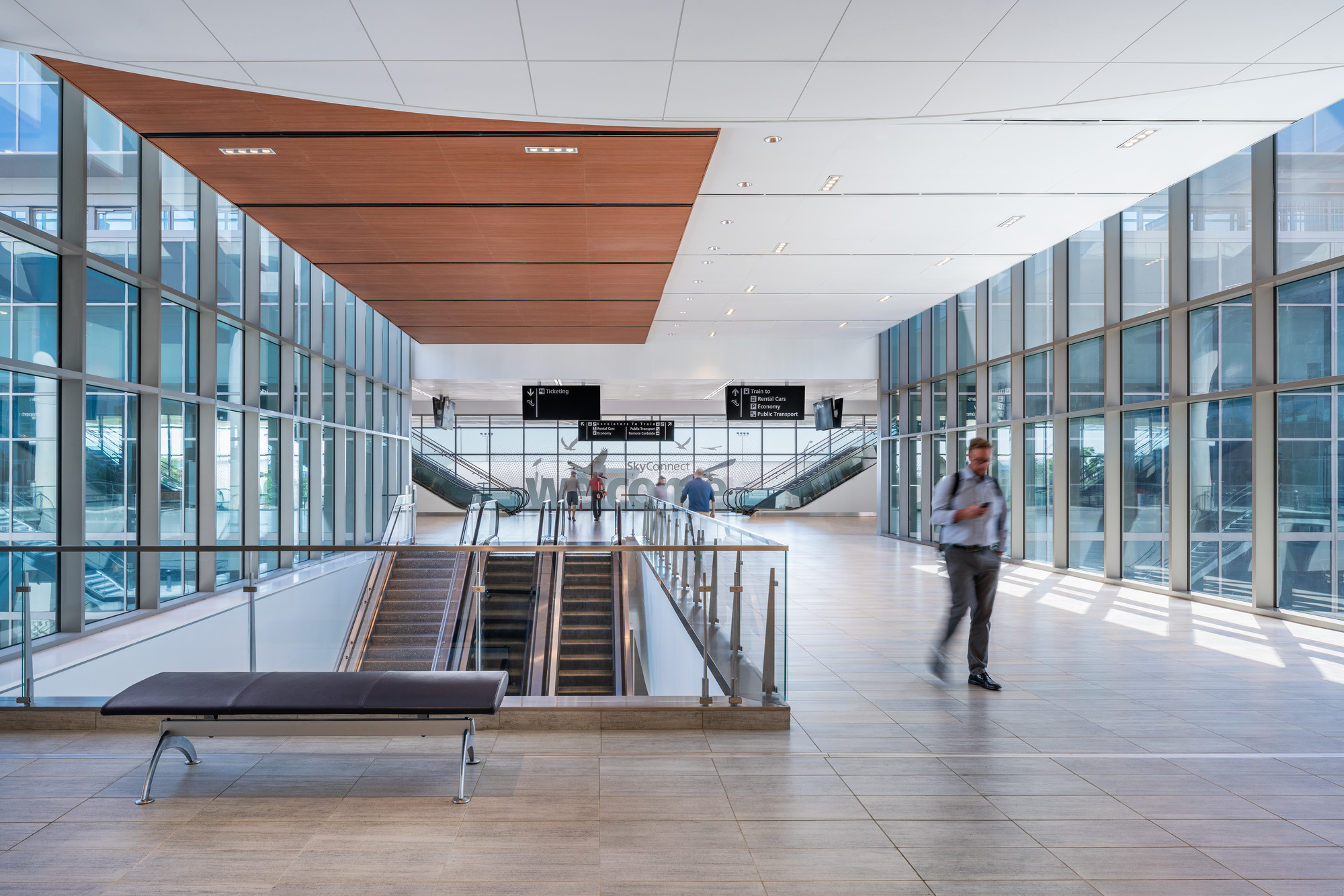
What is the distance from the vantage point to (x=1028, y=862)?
2.82 metres

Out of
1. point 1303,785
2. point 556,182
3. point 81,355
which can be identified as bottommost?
point 1303,785

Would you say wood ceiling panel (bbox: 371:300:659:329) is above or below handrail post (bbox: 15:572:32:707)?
above

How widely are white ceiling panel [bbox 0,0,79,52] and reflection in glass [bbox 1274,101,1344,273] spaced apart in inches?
365

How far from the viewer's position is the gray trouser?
5.16 meters

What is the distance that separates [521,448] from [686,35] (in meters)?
24.2

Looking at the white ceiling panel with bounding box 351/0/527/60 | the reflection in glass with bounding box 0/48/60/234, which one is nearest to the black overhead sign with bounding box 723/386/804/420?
the reflection in glass with bounding box 0/48/60/234

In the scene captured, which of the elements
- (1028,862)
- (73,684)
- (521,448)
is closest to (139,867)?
(73,684)

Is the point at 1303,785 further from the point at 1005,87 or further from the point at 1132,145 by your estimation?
the point at 1132,145

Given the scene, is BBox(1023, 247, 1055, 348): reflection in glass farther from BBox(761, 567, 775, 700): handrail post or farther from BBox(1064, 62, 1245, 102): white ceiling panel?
BBox(761, 567, 775, 700): handrail post

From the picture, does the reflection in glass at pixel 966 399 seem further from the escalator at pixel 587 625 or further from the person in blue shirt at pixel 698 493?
the escalator at pixel 587 625

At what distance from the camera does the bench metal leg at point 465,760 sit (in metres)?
3.25

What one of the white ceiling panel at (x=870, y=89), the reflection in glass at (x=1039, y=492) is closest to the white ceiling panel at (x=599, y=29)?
the white ceiling panel at (x=870, y=89)

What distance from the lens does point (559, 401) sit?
58.6 feet

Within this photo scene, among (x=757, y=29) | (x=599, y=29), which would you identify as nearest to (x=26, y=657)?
(x=599, y=29)
